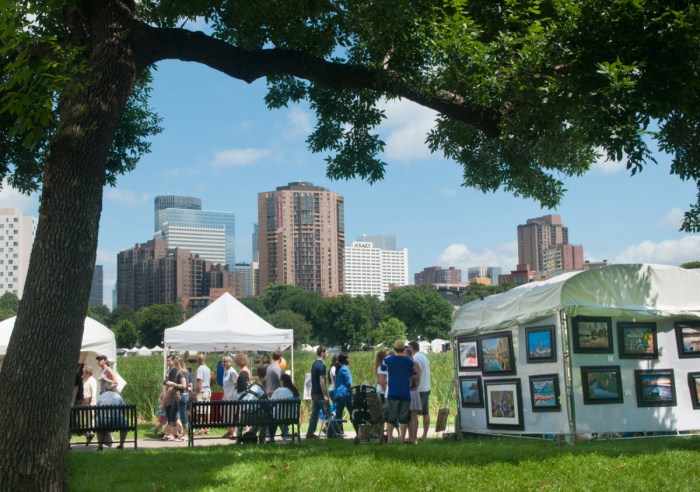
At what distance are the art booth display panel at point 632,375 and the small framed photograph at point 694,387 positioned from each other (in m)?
0.02

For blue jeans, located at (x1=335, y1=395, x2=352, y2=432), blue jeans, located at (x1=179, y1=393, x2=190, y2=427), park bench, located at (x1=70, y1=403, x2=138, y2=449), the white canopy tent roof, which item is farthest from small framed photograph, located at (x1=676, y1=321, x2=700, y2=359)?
blue jeans, located at (x1=179, y1=393, x2=190, y2=427)

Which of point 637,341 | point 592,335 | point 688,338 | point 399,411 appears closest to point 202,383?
point 399,411

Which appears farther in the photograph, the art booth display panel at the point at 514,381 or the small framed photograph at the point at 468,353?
the small framed photograph at the point at 468,353

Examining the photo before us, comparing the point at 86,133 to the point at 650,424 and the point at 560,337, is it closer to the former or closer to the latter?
the point at 560,337

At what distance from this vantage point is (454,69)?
37.2 ft

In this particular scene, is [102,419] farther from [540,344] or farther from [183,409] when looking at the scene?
[540,344]

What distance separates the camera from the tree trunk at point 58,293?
8.22 m

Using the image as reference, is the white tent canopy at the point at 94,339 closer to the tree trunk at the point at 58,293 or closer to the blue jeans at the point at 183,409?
the blue jeans at the point at 183,409

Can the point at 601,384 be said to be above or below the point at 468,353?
below

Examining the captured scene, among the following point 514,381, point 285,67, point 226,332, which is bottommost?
point 514,381

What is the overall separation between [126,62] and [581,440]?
29.0 ft

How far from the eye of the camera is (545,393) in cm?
1326

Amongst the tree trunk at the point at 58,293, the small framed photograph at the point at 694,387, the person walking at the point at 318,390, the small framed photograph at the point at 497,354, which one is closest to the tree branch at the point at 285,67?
the tree trunk at the point at 58,293

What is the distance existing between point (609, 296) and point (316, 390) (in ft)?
20.5
